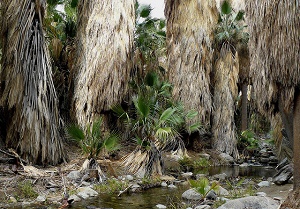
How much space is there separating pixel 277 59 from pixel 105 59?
7.32 meters

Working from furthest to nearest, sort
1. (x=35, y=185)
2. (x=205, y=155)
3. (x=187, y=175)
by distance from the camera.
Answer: (x=205, y=155), (x=187, y=175), (x=35, y=185)

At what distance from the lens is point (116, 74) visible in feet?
44.7

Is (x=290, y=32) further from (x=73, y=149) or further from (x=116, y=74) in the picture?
(x=73, y=149)

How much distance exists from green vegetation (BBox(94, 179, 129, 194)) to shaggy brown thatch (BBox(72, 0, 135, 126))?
3401mm

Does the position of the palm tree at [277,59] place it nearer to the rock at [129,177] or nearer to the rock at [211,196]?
the rock at [211,196]

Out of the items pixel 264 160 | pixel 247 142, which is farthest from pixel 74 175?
pixel 247 142

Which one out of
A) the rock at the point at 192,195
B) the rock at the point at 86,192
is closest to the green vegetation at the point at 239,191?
the rock at the point at 192,195

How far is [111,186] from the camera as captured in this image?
409 inches

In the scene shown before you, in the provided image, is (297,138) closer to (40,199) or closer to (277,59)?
(277,59)

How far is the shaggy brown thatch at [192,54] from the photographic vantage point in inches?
685

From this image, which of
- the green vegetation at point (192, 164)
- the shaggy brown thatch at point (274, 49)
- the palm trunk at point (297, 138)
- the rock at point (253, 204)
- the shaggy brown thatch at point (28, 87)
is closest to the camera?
the shaggy brown thatch at point (274, 49)

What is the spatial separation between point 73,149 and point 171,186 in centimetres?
451

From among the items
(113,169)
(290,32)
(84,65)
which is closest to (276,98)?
(290,32)

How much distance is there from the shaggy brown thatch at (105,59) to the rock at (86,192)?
4.05 metres
